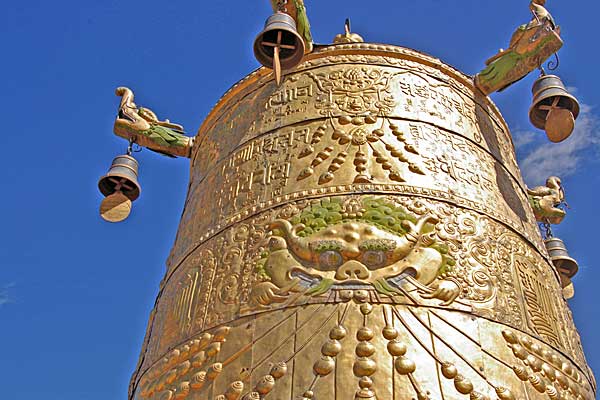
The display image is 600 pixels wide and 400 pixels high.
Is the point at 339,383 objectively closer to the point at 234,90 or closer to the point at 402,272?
the point at 402,272

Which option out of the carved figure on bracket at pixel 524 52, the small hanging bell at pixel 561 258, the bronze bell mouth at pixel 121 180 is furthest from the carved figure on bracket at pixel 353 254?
the small hanging bell at pixel 561 258

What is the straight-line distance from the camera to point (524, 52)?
810cm

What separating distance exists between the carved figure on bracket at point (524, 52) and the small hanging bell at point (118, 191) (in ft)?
13.6

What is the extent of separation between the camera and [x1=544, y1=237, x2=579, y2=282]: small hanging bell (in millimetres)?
8976

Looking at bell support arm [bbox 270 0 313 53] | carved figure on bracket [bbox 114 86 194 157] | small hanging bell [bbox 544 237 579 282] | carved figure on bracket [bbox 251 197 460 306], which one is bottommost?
carved figure on bracket [bbox 251 197 460 306]

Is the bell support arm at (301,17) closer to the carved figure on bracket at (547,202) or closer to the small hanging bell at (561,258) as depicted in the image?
the carved figure on bracket at (547,202)

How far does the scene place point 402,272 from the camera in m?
5.91

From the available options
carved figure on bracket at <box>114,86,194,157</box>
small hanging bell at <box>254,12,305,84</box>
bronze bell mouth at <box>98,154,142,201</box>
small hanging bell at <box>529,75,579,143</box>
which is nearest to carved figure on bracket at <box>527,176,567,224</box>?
small hanging bell at <box>529,75,579,143</box>

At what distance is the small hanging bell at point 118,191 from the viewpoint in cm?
812

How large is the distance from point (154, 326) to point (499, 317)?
3258 mm

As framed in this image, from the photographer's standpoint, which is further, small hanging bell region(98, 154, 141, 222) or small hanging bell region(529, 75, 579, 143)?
small hanging bell region(98, 154, 141, 222)

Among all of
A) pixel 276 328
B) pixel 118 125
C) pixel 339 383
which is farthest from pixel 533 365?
pixel 118 125

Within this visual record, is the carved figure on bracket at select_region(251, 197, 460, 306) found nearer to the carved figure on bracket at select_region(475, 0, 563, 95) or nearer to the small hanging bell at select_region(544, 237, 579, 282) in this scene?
the carved figure on bracket at select_region(475, 0, 563, 95)

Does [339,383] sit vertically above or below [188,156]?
below
